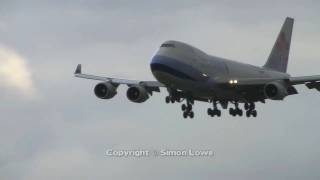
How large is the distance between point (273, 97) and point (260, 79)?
11.8 ft

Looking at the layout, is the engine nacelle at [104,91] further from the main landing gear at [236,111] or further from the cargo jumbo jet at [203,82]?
the main landing gear at [236,111]

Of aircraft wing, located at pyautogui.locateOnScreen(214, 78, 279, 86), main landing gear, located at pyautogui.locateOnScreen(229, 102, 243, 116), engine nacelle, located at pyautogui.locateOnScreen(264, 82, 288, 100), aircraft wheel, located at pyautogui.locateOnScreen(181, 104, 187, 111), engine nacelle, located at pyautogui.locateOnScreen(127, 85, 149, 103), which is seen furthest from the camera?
main landing gear, located at pyautogui.locateOnScreen(229, 102, 243, 116)

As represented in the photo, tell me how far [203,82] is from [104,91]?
11.2 metres

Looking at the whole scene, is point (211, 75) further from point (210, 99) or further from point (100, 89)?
point (100, 89)

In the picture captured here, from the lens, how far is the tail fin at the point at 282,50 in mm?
Result: 120750

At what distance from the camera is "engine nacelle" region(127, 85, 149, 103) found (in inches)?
A: 4141

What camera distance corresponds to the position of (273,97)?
100750mm

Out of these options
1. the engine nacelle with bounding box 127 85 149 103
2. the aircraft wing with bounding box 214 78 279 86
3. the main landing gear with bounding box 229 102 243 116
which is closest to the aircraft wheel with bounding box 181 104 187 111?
the engine nacelle with bounding box 127 85 149 103

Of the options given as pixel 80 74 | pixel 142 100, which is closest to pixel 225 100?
pixel 142 100

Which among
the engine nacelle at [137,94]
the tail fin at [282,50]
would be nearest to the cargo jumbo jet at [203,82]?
the engine nacelle at [137,94]

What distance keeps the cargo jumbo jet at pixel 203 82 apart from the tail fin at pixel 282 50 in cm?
989

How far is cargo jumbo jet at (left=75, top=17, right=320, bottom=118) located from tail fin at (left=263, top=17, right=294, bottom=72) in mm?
9885

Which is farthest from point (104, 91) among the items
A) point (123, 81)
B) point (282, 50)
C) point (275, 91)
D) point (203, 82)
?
point (282, 50)

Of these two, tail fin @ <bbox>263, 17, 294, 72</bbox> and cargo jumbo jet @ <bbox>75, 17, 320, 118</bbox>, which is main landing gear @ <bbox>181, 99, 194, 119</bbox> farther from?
tail fin @ <bbox>263, 17, 294, 72</bbox>
